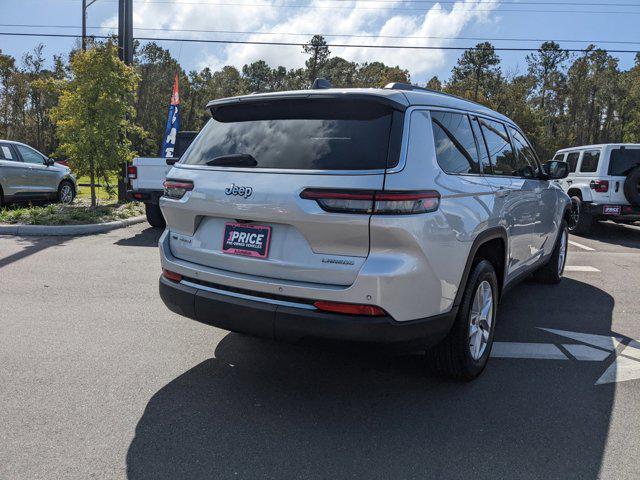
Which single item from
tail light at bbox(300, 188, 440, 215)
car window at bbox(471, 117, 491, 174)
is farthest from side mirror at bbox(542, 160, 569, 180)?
tail light at bbox(300, 188, 440, 215)

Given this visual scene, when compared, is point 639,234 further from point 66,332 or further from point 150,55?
point 150,55

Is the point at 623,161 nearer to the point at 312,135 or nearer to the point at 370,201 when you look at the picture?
the point at 312,135

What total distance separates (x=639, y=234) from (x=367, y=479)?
39.4 ft

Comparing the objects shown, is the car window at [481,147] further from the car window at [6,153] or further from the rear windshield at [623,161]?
the car window at [6,153]

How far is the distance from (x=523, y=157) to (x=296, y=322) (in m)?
3.23

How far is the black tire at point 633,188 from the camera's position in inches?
409

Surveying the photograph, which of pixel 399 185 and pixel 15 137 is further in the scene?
pixel 15 137

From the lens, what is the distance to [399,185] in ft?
9.00

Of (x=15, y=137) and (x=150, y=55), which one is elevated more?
(x=150, y=55)

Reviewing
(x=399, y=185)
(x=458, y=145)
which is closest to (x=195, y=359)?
Result: (x=399, y=185)

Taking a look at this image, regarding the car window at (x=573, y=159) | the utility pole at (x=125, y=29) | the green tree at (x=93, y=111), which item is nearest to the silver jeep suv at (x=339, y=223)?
the green tree at (x=93, y=111)

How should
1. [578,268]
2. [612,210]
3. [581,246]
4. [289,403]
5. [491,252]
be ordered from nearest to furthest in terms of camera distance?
[289,403], [491,252], [578,268], [581,246], [612,210]

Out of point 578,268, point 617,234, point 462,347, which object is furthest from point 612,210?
point 462,347

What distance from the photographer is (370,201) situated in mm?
2725
